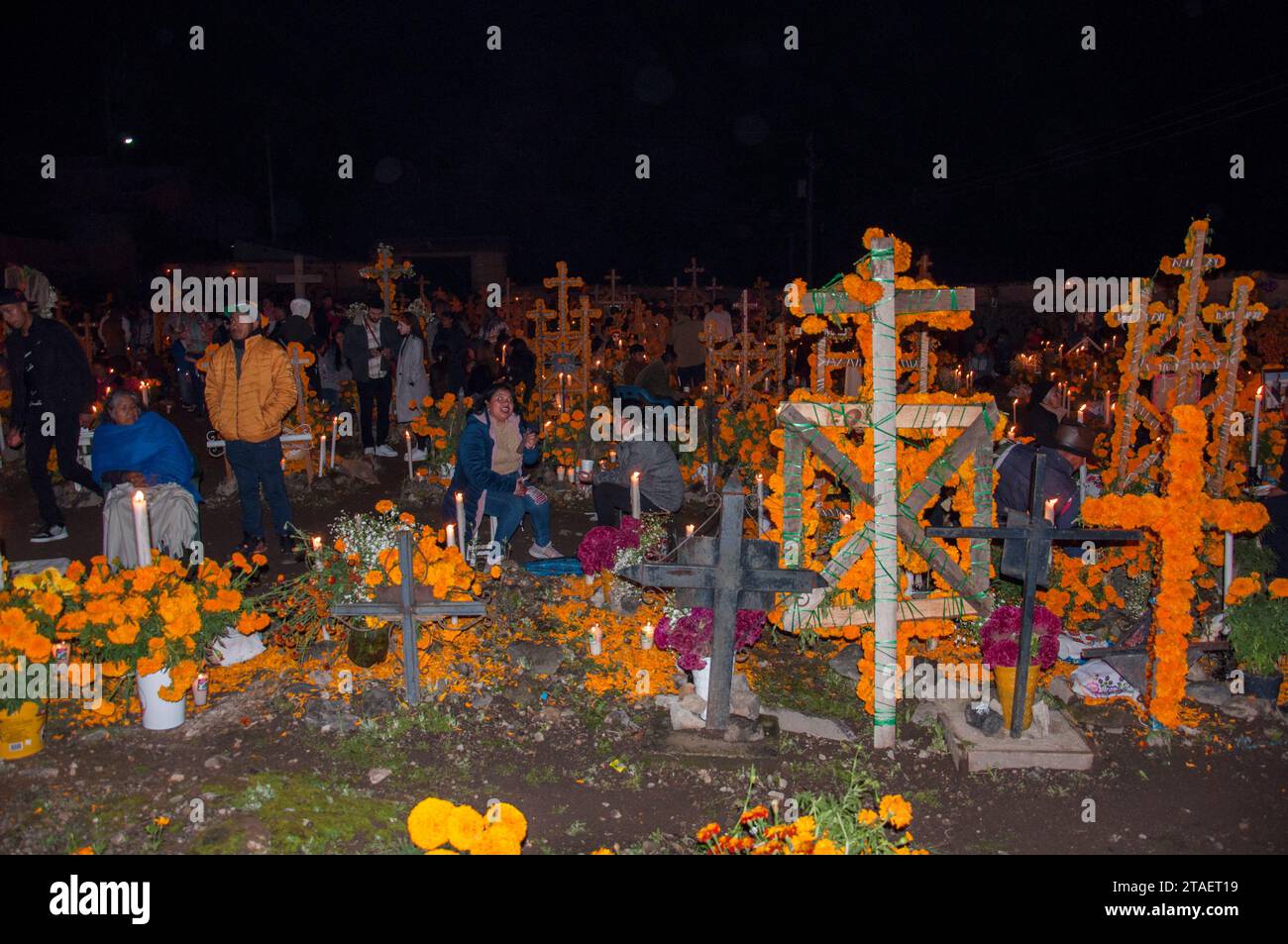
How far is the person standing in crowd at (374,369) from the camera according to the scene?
12320 millimetres

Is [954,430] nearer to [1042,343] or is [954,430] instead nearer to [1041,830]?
[1041,830]

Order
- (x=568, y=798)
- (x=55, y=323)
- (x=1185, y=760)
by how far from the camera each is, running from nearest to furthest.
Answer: (x=568, y=798) < (x=1185, y=760) < (x=55, y=323)

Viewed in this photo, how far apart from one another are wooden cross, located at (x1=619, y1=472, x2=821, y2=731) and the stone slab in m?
1.16

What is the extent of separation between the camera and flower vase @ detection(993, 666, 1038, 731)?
16.9ft

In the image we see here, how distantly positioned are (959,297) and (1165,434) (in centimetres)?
429

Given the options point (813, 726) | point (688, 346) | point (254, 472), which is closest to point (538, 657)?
point (813, 726)

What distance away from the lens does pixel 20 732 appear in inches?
195

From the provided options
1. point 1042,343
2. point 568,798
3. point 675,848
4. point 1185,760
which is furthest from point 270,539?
point 1042,343

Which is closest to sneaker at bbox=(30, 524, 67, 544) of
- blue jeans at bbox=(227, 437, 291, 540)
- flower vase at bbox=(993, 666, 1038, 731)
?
blue jeans at bbox=(227, 437, 291, 540)

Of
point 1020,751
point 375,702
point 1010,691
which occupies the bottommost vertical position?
point 1020,751

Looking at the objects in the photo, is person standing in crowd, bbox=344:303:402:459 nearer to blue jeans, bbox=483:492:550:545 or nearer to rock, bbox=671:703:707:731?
blue jeans, bbox=483:492:550:545

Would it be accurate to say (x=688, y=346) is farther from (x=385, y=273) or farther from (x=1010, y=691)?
(x=1010, y=691)

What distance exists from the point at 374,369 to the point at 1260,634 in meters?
9.97

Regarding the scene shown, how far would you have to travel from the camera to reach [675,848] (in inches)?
171
